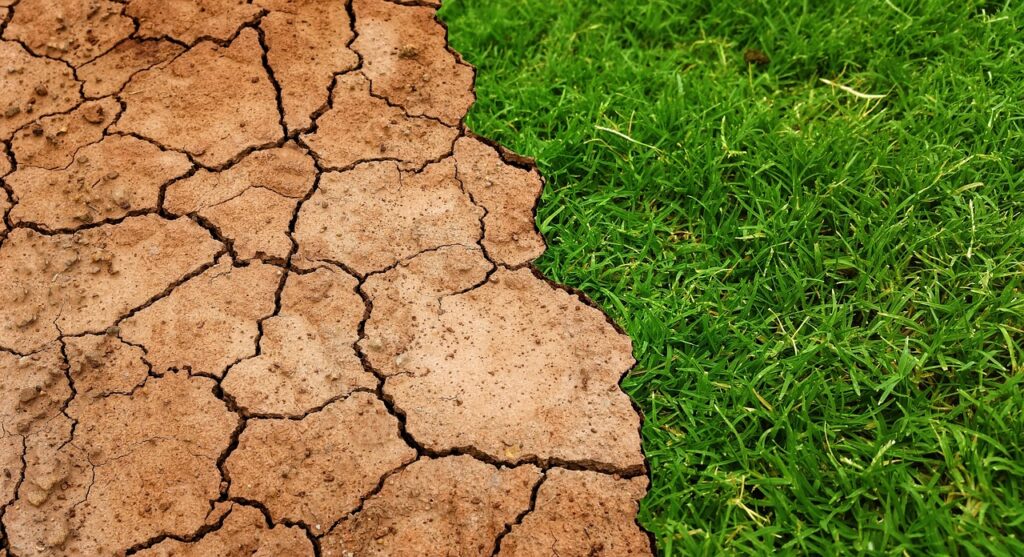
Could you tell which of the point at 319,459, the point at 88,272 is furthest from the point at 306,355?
the point at 88,272

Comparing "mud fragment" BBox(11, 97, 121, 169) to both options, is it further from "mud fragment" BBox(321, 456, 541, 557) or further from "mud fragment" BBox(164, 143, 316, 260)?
"mud fragment" BBox(321, 456, 541, 557)

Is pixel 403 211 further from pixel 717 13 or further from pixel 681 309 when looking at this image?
pixel 717 13

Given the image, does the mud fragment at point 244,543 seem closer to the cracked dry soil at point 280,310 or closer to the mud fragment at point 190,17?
the cracked dry soil at point 280,310

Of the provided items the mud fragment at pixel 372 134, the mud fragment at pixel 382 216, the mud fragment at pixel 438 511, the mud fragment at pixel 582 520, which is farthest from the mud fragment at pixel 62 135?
the mud fragment at pixel 582 520

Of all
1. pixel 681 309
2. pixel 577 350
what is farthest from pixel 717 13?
pixel 577 350

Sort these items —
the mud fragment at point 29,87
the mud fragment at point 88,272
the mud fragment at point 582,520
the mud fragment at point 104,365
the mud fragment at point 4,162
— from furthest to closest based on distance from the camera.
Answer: the mud fragment at point 29,87 → the mud fragment at point 4,162 → the mud fragment at point 88,272 → the mud fragment at point 104,365 → the mud fragment at point 582,520

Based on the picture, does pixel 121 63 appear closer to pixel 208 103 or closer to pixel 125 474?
pixel 208 103

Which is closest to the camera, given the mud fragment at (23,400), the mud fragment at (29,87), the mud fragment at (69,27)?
the mud fragment at (23,400)
